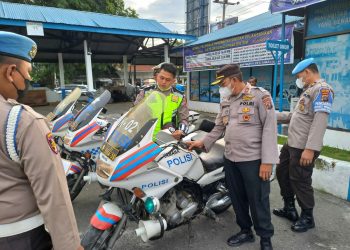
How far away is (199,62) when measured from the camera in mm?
12445

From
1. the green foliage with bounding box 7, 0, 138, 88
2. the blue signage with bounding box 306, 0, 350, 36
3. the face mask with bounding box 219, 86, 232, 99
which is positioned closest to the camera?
the face mask with bounding box 219, 86, 232, 99

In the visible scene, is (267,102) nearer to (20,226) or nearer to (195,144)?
(195,144)

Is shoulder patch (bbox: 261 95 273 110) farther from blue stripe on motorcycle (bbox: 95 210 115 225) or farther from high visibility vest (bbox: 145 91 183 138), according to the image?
blue stripe on motorcycle (bbox: 95 210 115 225)

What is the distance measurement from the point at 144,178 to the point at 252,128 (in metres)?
1.03

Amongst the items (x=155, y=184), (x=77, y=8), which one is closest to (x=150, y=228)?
(x=155, y=184)

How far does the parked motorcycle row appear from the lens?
209cm

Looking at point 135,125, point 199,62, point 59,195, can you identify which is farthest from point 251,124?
point 199,62

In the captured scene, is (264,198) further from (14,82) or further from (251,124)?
(14,82)

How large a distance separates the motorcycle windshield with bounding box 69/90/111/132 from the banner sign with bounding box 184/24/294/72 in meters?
6.45

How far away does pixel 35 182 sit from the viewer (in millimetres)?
1140

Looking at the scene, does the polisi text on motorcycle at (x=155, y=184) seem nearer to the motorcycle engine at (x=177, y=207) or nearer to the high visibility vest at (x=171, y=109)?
the motorcycle engine at (x=177, y=207)

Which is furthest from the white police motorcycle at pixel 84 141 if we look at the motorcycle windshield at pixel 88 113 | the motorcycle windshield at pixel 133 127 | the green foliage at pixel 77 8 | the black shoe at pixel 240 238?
the green foliage at pixel 77 8

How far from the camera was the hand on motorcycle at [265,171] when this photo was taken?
2.40 meters

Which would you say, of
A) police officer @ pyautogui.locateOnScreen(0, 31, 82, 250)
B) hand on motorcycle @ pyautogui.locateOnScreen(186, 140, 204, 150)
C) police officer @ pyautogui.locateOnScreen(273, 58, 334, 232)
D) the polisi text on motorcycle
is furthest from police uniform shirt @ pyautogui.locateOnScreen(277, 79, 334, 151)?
police officer @ pyautogui.locateOnScreen(0, 31, 82, 250)
